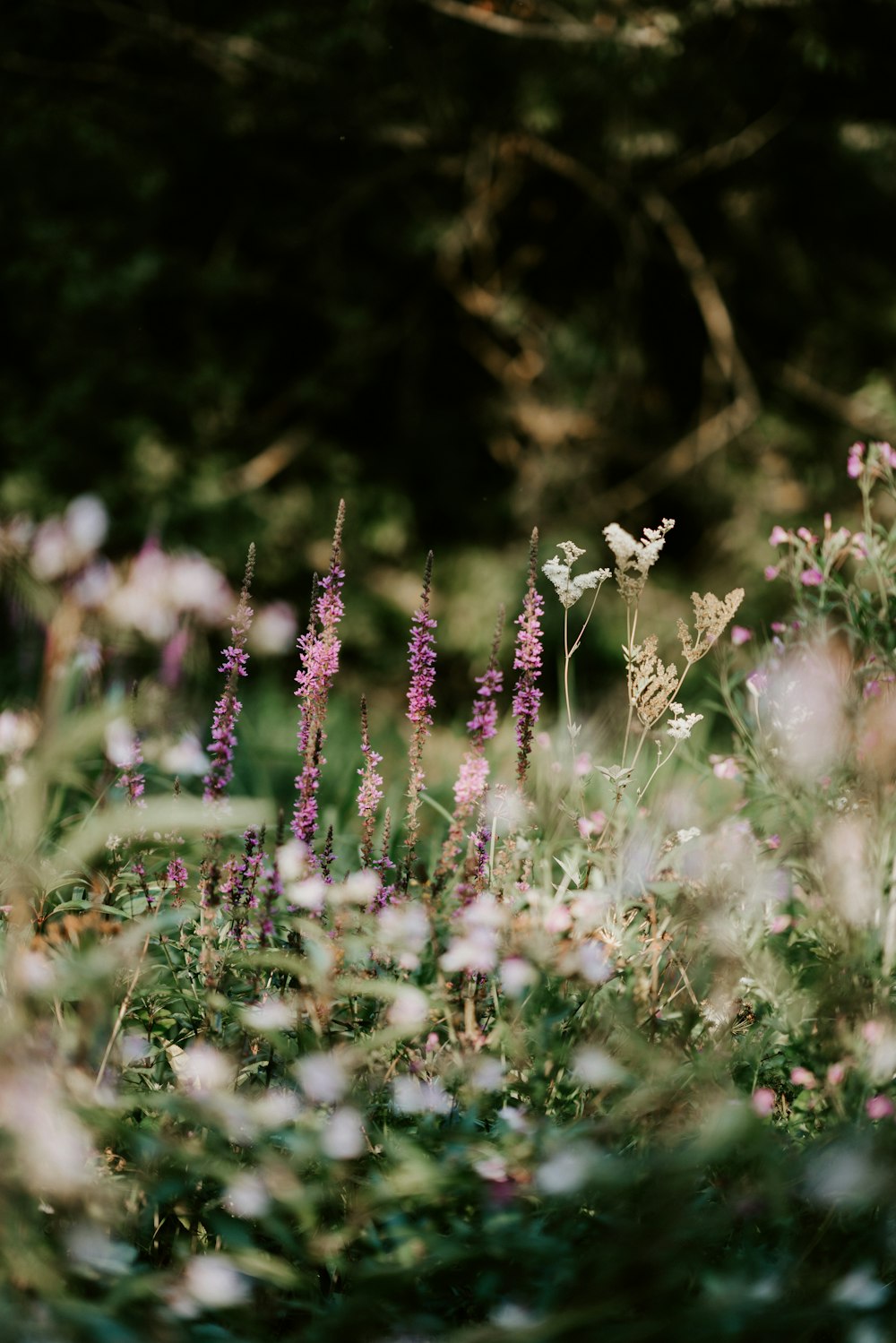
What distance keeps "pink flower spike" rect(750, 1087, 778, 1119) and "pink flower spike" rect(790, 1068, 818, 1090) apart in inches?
2.0

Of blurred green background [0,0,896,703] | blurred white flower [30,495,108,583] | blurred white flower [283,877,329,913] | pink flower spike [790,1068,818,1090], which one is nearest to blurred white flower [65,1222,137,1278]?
blurred white flower [283,877,329,913]

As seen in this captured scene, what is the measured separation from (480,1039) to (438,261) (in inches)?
218

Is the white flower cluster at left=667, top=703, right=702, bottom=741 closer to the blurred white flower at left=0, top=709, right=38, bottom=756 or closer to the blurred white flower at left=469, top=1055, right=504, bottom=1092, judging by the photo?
the blurred white flower at left=469, top=1055, right=504, bottom=1092

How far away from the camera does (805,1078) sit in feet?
5.74

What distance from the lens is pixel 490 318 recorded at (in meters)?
6.59

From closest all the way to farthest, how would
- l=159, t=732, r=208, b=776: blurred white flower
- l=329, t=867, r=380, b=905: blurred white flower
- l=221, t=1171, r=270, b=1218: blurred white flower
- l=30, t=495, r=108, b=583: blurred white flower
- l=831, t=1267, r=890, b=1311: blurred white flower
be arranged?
l=831, t=1267, r=890, b=1311: blurred white flower → l=221, t=1171, r=270, b=1218: blurred white flower → l=329, t=867, r=380, b=905: blurred white flower → l=159, t=732, r=208, b=776: blurred white flower → l=30, t=495, r=108, b=583: blurred white flower

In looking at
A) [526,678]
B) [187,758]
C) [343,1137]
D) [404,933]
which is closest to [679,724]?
[526,678]

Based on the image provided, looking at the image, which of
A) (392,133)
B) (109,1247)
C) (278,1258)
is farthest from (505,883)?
(392,133)

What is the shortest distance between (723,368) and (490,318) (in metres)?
1.34

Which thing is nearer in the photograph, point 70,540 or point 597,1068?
point 597,1068

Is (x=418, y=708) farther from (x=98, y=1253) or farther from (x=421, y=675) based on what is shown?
(x=98, y=1253)

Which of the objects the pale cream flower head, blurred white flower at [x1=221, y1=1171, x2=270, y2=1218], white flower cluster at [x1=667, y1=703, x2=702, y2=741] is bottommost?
blurred white flower at [x1=221, y1=1171, x2=270, y2=1218]

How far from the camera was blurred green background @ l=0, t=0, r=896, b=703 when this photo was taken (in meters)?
5.24

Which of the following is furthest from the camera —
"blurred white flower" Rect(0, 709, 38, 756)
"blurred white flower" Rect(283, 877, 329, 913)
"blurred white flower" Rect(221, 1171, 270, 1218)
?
"blurred white flower" Rect(0, 709, 38, 756)
